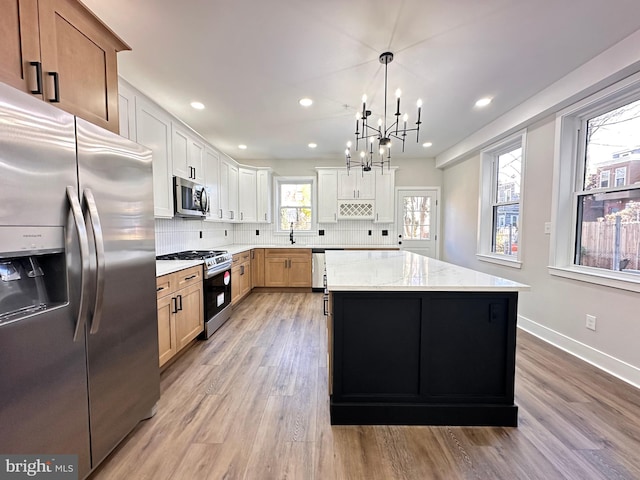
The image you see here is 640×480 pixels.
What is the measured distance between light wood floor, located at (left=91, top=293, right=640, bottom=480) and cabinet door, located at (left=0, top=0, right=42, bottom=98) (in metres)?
1.87

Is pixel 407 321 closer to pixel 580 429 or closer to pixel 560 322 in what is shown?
pixel 580 429

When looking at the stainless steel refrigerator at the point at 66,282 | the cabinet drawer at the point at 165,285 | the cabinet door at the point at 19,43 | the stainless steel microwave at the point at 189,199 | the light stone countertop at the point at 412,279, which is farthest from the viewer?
the stainless steel microwave at the point at 189,199

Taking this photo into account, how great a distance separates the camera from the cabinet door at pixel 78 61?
1.25 m

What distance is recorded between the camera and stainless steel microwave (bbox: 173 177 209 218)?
293 centimetres

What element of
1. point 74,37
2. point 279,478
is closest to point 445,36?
point 74,37

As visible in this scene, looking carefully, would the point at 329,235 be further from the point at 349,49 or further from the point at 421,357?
the point at 421,357

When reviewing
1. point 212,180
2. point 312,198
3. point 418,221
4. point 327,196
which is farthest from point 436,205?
point 212,180

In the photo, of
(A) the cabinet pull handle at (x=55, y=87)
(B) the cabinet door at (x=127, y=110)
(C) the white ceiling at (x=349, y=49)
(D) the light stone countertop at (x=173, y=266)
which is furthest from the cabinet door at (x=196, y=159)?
(A) the cabinet pull handle at (x=55, y=87)

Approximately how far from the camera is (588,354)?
2494 millimetres

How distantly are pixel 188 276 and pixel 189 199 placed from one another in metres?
1.01

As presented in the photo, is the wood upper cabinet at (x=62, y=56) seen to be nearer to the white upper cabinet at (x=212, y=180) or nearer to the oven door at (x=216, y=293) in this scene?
the oven door at (x=216, y=293)

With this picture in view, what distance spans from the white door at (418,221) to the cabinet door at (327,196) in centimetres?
137

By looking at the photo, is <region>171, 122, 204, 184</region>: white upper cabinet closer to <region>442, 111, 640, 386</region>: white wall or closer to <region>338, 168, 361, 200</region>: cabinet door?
<region>338, 168, 361, 200</region>: cabinet door

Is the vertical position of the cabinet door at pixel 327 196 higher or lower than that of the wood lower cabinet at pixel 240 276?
higher
